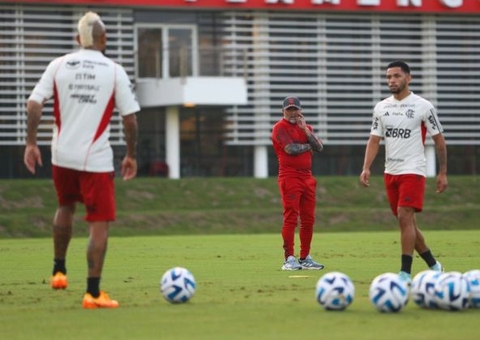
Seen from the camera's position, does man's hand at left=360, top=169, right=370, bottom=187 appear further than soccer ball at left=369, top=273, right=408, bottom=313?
Yes

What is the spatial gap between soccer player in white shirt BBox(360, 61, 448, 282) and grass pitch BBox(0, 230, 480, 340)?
35.2 inches

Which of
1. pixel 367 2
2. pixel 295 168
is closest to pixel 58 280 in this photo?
pixel 295 168

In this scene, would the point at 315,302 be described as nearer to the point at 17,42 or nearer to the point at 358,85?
the point at 17,42

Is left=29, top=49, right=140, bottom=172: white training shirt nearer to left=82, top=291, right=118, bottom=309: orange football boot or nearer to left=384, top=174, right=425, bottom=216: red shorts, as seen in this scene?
left=82, top=291, right=118, bottom=309: orange football boot

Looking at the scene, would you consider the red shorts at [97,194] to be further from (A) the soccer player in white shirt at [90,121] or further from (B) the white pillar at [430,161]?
(B) the white pillar at [430,161]

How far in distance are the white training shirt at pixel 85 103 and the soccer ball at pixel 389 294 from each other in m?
2.86

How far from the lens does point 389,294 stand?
11109 mm

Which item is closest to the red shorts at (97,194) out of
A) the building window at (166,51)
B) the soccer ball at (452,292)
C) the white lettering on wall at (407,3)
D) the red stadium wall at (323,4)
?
the soccer ball at (452,292)

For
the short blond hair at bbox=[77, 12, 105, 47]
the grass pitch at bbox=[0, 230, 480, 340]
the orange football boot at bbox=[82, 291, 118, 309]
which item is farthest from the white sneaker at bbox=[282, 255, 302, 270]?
the short blond hair at bbox=[77, 12, 105, 47]

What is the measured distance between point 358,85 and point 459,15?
5.04m

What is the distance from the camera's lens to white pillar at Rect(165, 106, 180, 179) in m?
45.5

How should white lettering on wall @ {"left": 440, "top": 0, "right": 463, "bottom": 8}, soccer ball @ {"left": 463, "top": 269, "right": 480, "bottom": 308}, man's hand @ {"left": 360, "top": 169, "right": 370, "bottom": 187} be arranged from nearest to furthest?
1. soccer ball @ {"left": 463, "top": 269, "right": 480, "bottom": 308}
2. man's hand @ {"left": 360, "top": 169, "right": 370, "bottom": 187}
3. white lettering on wall @ {"left": 440, "top": 0, "right": 463, "bottom": 8}

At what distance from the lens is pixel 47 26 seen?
44312mm

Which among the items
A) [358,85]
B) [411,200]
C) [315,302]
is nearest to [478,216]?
[358,85]
